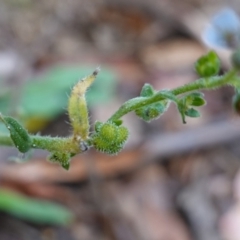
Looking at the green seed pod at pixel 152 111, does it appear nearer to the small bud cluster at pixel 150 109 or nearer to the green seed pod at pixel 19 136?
the small bud cluster at pixel 150 109

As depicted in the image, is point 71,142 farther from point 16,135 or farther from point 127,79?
point 127,79

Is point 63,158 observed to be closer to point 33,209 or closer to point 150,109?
point 150,109

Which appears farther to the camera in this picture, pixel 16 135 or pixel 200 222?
pixel 200 222

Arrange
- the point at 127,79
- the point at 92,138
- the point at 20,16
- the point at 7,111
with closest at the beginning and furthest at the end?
1. the point at 92,138
2. the point at 7,111
3. the point at 127,79
4. the point at 20,16

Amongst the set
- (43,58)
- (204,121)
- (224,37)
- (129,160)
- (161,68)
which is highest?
(161,68)

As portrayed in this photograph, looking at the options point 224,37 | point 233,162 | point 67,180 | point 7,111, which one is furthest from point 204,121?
point 224,37

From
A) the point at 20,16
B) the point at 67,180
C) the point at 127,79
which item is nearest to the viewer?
the point at 67,180

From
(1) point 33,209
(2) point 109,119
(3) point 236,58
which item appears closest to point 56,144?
(2) point 109,119
